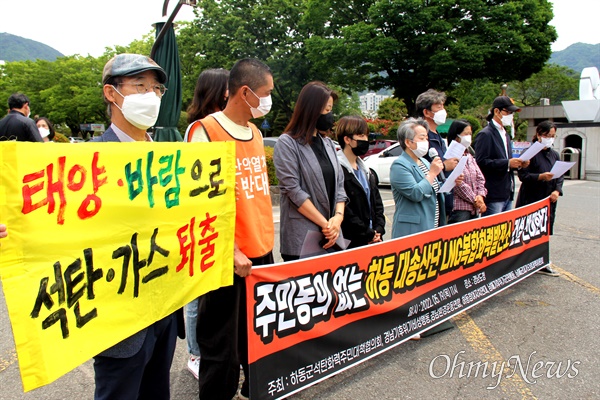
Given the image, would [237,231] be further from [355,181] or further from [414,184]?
[414,184]

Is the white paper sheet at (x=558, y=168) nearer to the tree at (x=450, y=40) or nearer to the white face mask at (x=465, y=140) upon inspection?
the white face mask at (x=465, y=140)

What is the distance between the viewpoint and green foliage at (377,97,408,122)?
3312 centimetres

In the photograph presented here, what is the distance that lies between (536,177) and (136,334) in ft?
15.5

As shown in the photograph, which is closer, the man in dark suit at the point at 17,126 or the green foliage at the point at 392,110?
the man in dark suit at the point at 17,126

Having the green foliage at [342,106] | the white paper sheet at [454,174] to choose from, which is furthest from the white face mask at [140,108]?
the green foliage at [342,106]

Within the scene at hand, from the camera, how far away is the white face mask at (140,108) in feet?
5.85

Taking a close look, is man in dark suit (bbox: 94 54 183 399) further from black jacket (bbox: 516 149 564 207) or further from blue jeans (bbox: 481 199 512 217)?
black jacket (bbox: 516 149 564 207)

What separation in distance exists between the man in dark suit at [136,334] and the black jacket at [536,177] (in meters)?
4.49

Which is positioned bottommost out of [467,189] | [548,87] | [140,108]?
[467,189]

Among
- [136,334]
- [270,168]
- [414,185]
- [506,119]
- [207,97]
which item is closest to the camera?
[136,334]

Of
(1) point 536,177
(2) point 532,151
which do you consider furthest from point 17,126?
(1) point 536,177

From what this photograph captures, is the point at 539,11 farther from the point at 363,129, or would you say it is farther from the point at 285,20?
the point at 363,129

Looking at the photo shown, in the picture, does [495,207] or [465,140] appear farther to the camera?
[495,207]

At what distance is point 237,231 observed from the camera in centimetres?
227
